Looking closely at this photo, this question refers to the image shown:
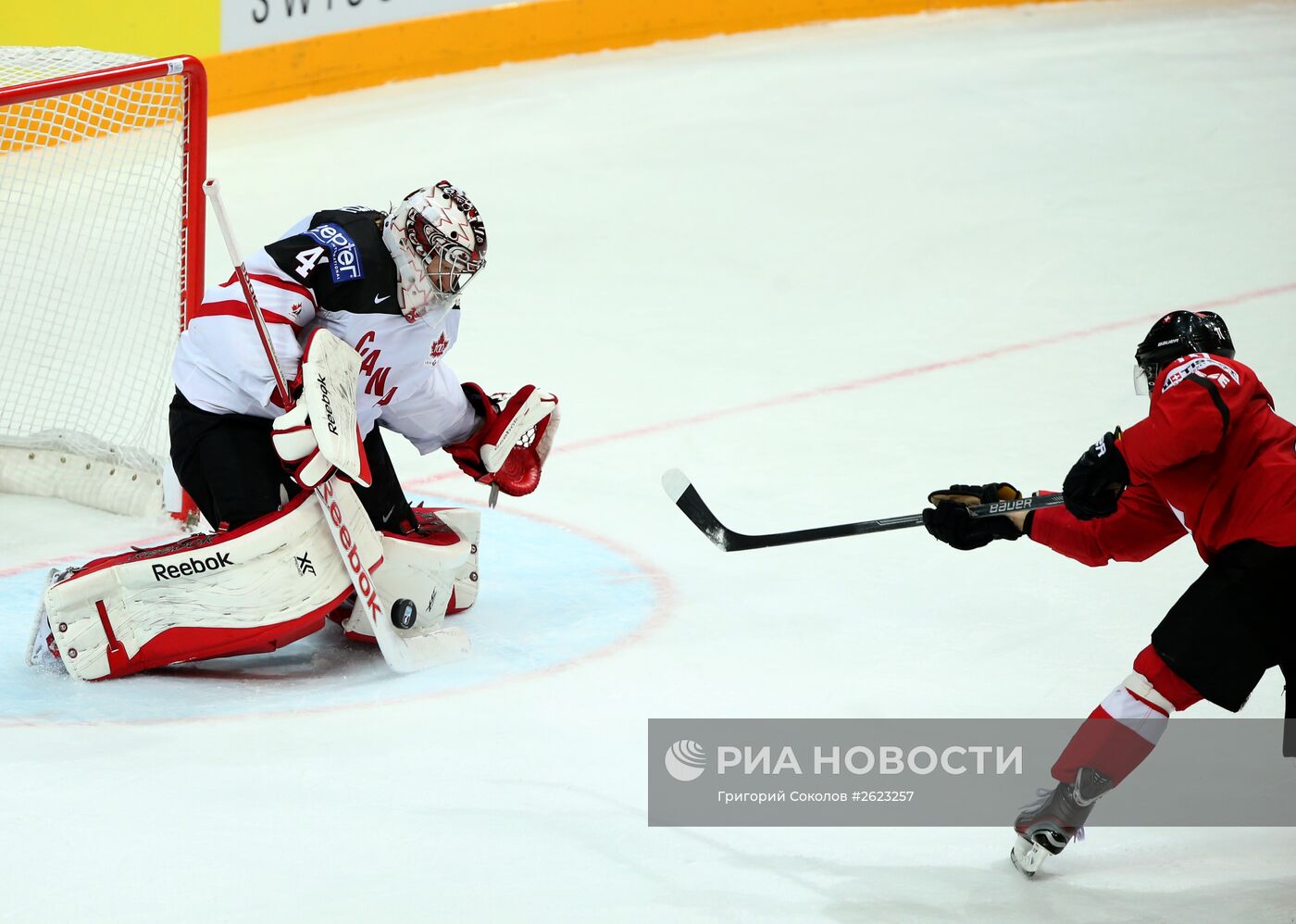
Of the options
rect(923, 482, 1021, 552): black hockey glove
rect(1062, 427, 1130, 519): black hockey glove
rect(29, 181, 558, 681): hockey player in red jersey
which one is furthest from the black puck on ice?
rect(1062, 427, 1130, 519): black hockey glove

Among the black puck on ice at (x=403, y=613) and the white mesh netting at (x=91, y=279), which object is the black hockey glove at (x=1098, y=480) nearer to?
the black puck on ice at (x=403, y=613)

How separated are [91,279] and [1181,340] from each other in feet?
12.0

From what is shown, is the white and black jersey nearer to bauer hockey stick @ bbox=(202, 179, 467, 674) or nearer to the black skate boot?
bauer hockey stick @ bbox=(202, 179, 467, 674)

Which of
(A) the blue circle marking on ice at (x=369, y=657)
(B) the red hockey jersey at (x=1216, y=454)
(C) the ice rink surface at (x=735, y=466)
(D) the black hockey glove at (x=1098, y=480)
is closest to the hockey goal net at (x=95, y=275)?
(C) the ice rink surface at (x=735, y=466)

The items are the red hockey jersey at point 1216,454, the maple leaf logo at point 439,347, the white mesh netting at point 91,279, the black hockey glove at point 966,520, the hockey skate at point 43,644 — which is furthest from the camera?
the white mesh netting at point 91,279

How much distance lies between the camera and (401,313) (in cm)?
364

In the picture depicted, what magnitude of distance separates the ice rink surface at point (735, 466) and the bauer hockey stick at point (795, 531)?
0.88 feet

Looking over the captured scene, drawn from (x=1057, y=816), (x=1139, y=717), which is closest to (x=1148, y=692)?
(x=1139, y=717)

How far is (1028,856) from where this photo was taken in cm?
282

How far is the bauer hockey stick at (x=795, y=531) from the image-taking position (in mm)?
3139

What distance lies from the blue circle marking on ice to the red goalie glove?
0.26 metres

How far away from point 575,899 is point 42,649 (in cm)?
138

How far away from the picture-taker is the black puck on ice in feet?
11.9

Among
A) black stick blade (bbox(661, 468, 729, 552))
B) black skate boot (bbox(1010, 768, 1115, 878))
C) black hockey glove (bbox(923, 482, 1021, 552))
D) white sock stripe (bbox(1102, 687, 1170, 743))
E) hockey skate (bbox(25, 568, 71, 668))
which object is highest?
black stick blade (bbox(661, 468, 729, 552))
